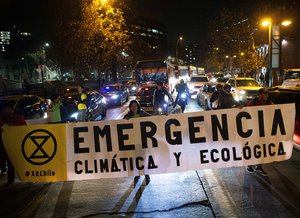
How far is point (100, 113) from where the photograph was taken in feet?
55.5

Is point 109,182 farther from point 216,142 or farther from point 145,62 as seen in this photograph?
point 145,62

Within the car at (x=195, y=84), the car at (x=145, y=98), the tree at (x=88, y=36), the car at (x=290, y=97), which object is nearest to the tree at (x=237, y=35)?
the car at (x=195, y=84)

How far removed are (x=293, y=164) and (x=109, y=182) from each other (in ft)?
13.8

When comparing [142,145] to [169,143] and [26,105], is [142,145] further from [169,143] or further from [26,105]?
[26,105]

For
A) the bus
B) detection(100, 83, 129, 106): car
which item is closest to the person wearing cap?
detection(100, 83, 129, 106): car

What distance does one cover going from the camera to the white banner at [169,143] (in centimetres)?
643

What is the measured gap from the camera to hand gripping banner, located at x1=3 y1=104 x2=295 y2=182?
6.39 meters

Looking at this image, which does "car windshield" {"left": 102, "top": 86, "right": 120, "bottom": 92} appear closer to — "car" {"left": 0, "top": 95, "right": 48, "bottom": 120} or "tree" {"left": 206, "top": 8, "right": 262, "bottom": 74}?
"car" {"left": 0, "top": 95, "right": 48, "bottom": 120}

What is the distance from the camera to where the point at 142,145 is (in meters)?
6.48

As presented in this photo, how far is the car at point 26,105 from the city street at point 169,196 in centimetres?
516

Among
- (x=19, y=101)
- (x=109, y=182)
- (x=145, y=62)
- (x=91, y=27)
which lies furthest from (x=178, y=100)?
(x=91, y=27)

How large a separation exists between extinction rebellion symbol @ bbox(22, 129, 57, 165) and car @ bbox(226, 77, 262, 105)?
14958 millimetres

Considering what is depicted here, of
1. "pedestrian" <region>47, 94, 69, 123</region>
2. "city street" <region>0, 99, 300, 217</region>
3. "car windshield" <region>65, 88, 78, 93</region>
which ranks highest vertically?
"car windshield" <region>65, 88, 78, 93</region>

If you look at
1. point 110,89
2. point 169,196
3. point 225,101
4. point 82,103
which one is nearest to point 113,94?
point 110,89
